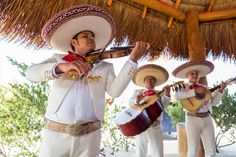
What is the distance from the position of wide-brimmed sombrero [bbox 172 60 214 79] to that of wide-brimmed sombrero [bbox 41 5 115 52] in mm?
1897

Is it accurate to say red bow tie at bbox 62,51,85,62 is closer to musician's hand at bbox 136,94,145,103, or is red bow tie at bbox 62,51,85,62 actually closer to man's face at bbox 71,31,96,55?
man's face at bbox 71,31,96,55

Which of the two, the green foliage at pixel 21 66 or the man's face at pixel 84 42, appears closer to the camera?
the man's face at pixel 84 42

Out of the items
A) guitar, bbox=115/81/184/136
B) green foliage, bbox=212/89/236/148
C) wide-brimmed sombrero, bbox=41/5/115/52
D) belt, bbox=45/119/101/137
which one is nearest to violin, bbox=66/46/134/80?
wide-brimmed sombrero, bbox=41/5/115/52

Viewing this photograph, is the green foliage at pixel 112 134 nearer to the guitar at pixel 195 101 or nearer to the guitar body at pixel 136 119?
the guitar at pixel 195 101

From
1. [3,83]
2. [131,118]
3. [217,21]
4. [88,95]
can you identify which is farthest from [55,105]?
[217,21]

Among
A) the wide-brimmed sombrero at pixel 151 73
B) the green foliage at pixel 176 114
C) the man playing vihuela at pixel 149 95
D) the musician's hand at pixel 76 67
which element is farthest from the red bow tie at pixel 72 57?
the green foliage at pixel 176 114

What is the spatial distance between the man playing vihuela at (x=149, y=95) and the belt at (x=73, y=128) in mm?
1991

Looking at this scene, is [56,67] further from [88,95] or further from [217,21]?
[217,21]

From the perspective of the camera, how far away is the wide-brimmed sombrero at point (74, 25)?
1.57 m

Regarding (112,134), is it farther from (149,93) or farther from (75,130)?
(75,130)

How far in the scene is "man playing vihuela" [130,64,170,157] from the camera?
3.65 m

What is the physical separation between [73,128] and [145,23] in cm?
241

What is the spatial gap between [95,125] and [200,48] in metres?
2.37

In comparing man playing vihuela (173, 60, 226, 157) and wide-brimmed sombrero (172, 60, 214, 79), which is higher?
wide-brimmed sombrero (172, 60, 214, 79)
